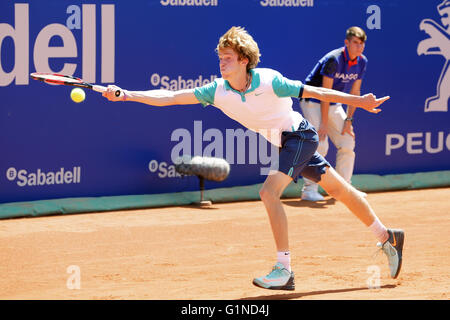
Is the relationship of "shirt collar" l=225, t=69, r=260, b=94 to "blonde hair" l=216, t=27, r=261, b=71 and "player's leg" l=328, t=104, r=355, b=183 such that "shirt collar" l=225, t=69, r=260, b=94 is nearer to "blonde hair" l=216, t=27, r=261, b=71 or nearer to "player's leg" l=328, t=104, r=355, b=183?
"blonde hair" l=216, t=27, r=261, b=71

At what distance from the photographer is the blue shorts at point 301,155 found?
5.00 m

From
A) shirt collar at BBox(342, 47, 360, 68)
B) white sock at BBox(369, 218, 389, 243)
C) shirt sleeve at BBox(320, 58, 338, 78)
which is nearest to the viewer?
white sock at BBox(369, 218, 389, 243)

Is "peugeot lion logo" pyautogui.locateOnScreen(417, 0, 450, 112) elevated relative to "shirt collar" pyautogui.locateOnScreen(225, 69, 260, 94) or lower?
elevated

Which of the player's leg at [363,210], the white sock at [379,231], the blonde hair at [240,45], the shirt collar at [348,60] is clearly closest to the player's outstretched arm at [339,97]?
the blonde hair at [240,45]

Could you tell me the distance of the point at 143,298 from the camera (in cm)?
476

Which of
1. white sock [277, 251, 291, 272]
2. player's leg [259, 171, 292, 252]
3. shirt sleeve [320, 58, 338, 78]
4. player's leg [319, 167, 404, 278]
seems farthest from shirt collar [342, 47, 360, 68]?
white sock [277, 251, 291, 272]

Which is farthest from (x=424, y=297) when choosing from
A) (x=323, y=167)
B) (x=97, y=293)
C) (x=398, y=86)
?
(x=398, y=86)

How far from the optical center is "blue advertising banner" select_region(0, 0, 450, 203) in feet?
24.7

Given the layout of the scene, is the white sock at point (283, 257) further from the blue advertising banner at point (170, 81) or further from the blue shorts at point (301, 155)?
the blue advertising banner at point (170, 81)

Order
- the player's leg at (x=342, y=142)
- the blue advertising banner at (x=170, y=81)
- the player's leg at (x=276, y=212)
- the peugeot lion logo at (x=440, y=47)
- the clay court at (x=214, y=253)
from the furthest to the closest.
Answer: the peugeot lion logo at (x=440, y=47)
the player's leg at (x=342, y=142)
the blue advertising banner at (x=170, y=81)
the clay court at (x=214, y=253)
the player's leg at (x=276, y=212)

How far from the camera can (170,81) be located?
8211 mm

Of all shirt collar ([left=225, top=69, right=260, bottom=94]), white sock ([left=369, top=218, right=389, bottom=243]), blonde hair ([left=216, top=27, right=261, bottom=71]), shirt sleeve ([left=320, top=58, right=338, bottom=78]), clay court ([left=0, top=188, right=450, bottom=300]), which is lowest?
clay court ([left=0, top=188, right=450, bottom=300])

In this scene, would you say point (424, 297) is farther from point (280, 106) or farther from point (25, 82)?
point (25, 82)

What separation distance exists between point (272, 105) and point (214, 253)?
163 cm
